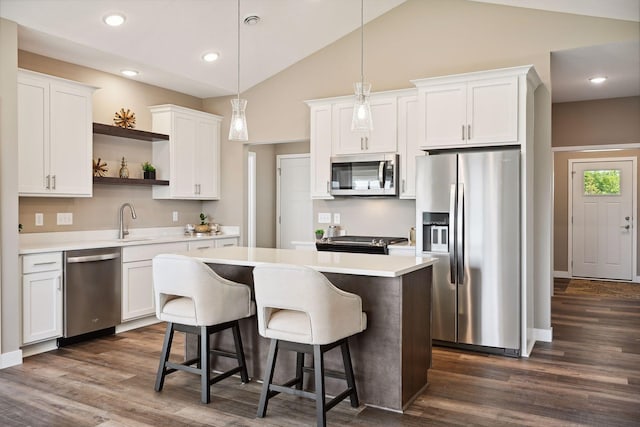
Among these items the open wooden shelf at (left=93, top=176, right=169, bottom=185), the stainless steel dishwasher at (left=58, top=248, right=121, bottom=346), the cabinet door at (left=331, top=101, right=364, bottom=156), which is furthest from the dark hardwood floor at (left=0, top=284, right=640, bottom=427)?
the cabinet door at (left=331, top=101, right=364, bottom=156)

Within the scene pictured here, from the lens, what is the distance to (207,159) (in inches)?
251

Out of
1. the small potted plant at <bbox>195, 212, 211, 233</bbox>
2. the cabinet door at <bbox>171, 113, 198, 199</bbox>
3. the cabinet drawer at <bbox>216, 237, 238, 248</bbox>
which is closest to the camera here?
the cabinet door at <bbox>171, 113, 198, 199</bbox>

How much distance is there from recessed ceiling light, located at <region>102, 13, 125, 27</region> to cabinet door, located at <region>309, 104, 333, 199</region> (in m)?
2.12

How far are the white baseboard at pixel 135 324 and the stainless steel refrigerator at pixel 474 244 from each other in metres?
2.97

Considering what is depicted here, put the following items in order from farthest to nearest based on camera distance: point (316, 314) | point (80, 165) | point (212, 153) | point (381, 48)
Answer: point (212, 153), point (381, 48), point (80, 165), point (316, 314)

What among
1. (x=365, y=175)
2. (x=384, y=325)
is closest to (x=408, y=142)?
(x=365, y=175)

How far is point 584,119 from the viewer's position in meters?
7.24

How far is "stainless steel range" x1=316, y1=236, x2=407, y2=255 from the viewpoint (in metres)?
4.88

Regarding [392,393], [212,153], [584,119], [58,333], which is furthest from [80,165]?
[584,119]

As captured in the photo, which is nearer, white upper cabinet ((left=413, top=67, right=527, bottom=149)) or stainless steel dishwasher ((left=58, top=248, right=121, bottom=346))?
white upper cabinet ((left=413, top=67, right=527, bottom=149))

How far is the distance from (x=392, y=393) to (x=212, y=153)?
4259 mm

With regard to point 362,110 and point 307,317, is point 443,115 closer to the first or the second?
point 362,110

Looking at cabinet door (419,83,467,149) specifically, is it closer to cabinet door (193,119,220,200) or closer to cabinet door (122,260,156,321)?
cabinet door (193,119,220,200)

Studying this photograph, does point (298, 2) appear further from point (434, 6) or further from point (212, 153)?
point (212, 153)
